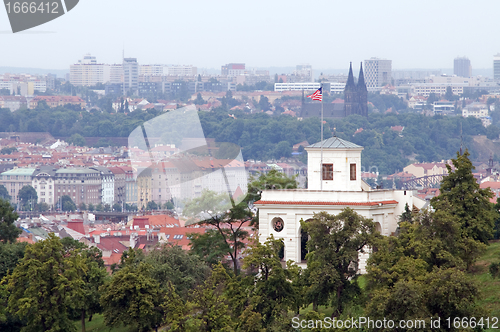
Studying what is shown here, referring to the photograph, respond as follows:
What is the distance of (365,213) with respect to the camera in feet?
91.0

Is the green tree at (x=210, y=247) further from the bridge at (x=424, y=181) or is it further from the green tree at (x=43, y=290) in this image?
the bridge at (x=424, y=181)

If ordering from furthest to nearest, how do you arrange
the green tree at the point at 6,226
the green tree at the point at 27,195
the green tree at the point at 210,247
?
1. the green tree at the point at 27,195
2. the green tree at the point at 6,226
3. the green tree at the point at 210,247

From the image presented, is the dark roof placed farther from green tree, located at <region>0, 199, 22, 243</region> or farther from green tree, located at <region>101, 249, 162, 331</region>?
green tree, located at <region>0, 199, 22, 243</region>

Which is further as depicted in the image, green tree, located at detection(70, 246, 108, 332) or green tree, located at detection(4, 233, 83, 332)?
green tree, located at detection(70, 246, 108, 332)

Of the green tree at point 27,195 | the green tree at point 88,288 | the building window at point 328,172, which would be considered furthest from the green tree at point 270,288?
the green tree at point 27,195

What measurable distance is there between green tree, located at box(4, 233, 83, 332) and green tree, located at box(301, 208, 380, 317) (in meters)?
7.32

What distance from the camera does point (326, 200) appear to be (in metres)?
28.5

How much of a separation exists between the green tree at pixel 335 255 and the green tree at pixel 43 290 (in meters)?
7.32

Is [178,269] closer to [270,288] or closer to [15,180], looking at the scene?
[270,288]

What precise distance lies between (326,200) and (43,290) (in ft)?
26.1

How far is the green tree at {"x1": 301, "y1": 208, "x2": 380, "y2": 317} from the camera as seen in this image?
2339cm

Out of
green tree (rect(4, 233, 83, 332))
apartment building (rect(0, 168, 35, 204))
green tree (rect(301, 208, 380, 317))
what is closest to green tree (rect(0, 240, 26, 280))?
green tree (rect(4, 233, 83, 332))

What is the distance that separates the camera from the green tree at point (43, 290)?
2762 centimetres

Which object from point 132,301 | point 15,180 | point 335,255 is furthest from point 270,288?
point 15,180
